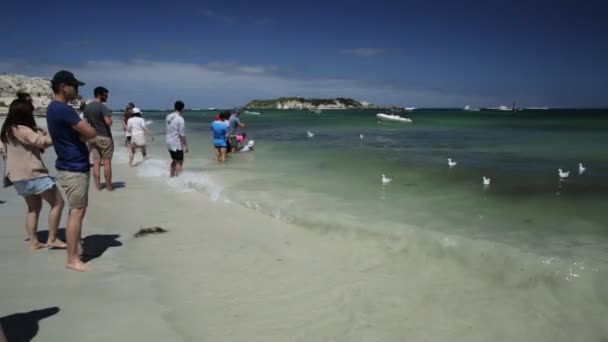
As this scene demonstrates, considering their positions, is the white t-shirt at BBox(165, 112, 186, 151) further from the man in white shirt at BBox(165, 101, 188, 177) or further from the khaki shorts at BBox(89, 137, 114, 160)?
the khaki shorts at BBox(89, 137, 114, 160)

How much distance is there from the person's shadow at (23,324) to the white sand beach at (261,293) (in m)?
0.01

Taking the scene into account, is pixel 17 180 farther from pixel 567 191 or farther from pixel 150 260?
pixel 567 191

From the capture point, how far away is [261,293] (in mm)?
3834

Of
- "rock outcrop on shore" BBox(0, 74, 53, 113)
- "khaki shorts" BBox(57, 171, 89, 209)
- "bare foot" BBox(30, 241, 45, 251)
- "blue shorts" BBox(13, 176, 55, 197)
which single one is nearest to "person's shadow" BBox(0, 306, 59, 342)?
"khaki shorts" BBox(57, 171, 89, 209)

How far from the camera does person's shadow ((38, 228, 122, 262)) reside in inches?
186

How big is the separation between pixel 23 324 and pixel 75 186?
1450 millimetres

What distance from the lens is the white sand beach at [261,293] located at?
3.24 metres

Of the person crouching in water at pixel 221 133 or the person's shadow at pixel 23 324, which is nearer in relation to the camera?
the person's shadow at pixel 23 324

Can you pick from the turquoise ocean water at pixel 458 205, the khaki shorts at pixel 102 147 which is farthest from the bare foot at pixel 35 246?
the khaki shorts at pixel 102 147

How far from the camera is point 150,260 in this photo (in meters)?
4.62

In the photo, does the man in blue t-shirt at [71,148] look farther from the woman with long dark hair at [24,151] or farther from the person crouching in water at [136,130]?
the person crouching in water at [136,130]

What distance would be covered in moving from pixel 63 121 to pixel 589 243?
700cm

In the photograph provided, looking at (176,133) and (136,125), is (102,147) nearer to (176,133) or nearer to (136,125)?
(176,133)

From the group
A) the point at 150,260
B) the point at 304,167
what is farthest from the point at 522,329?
the point at 304,167
